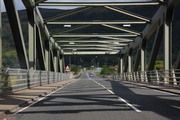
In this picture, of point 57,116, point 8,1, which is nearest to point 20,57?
point 8,1

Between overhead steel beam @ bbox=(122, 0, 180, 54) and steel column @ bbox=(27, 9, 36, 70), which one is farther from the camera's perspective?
steel column @ bbox=(27, 9, 36, 70)

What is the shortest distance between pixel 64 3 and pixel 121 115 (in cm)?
1927

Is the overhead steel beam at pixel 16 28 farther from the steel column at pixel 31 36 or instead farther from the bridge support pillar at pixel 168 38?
the bridge support pillar at pixel 168 38

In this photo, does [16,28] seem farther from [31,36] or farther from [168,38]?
[168,38]

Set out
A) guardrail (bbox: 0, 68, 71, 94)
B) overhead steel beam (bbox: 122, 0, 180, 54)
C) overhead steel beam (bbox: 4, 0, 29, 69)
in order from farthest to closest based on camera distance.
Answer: overhead steel beam (bbox: 122, 0, 180, 54) → overhead steel beam (bbox: 4, 0, 29, 69) → guardrail (bbox: 0, 68, 71, 94)

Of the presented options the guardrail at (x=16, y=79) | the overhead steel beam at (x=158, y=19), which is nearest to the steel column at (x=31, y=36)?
the guardrail at (x=16, y=79)

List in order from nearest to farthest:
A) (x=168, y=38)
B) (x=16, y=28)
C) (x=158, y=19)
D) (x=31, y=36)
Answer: (x=16, y=28), (x=168, y=38), (x=31, y=36), (x=158, y=19)

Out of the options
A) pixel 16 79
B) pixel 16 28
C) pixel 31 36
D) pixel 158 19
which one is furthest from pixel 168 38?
pixel 16 79

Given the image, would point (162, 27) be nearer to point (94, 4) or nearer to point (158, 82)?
point (158, 82)

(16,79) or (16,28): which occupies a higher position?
(16,28)

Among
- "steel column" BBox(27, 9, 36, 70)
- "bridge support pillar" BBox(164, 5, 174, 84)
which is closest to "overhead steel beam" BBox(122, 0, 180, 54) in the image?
"bridge support pillar" BBox(164, 5, 174, 84)

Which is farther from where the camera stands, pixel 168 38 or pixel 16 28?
pixel 168 38

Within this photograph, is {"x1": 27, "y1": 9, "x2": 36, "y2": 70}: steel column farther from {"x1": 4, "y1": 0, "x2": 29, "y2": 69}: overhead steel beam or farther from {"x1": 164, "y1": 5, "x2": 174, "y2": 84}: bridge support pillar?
{"x1": 164, "y1": 5, "x2": 174, "y2": 84}: bridge support pillar

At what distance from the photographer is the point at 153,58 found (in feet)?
91.0
